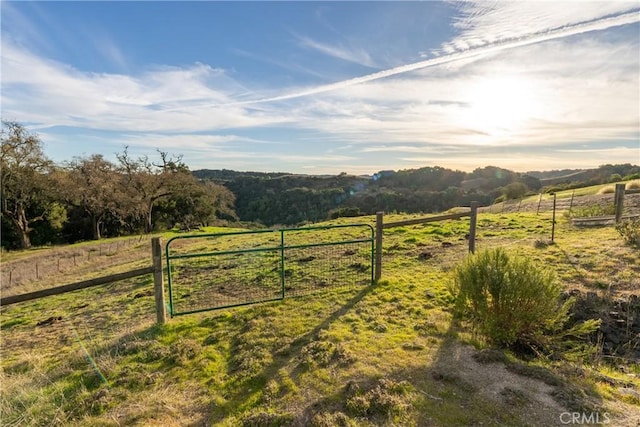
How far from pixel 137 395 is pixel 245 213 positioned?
6310 cm

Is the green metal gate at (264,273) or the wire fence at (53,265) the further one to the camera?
the wire fence at (53,265)

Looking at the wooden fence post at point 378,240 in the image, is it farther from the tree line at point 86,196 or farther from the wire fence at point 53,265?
the tree line at point 86,196

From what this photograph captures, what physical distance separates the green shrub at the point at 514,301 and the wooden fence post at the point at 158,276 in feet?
15.3

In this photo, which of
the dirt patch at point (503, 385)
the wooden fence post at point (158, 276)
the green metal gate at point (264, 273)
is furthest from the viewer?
the green metal gate at point (264, 273)

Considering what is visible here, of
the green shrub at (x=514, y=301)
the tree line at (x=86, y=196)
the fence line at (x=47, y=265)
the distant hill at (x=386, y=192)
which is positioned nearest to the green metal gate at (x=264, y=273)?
the green shrub at (x=514, y=301)

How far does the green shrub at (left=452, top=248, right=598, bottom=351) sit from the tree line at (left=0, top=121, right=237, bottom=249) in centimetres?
3059

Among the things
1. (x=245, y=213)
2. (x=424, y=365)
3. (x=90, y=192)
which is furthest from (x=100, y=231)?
(x=424, y=365)

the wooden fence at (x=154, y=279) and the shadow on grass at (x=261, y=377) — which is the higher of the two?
the wooden fence at (x=154, y=279)

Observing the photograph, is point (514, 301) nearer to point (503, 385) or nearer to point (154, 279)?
point (503, 385)

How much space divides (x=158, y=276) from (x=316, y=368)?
2.94 m

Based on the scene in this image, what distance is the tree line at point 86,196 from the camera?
2391cm

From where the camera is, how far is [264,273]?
8844 mm

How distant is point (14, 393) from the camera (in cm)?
354

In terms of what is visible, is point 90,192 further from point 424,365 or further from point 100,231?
point 424,365
